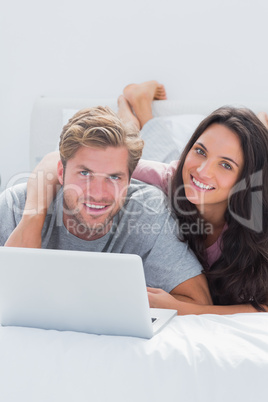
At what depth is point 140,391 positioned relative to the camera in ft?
3.31

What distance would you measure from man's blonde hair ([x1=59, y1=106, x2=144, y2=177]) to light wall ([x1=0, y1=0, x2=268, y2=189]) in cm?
130

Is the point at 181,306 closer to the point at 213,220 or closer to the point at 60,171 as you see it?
the point at 213,220

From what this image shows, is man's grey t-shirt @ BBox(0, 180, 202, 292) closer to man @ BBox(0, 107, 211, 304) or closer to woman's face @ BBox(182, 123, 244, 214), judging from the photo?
man @ BBox(0, 107, 211, 304)

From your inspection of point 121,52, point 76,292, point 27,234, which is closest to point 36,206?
point 27,234

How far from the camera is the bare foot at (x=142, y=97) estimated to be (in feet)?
8.93

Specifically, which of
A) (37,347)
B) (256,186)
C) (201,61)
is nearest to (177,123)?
(201,61)

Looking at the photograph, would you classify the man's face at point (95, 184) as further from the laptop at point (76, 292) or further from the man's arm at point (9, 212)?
the laptop at point (76, 292)

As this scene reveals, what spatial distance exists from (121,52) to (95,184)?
1.60 m

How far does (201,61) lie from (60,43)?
81 cm

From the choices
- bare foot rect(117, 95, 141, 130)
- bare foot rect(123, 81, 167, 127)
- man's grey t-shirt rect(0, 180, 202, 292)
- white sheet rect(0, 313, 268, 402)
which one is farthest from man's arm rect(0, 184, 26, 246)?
bare foot rect(123, 81, 167, 127)

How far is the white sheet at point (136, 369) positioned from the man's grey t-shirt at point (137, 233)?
0.48 m

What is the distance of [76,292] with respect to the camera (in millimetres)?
1153

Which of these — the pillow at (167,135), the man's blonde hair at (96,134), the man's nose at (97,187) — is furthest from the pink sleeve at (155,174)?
the pillow at (167,135)

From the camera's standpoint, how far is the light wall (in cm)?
274
